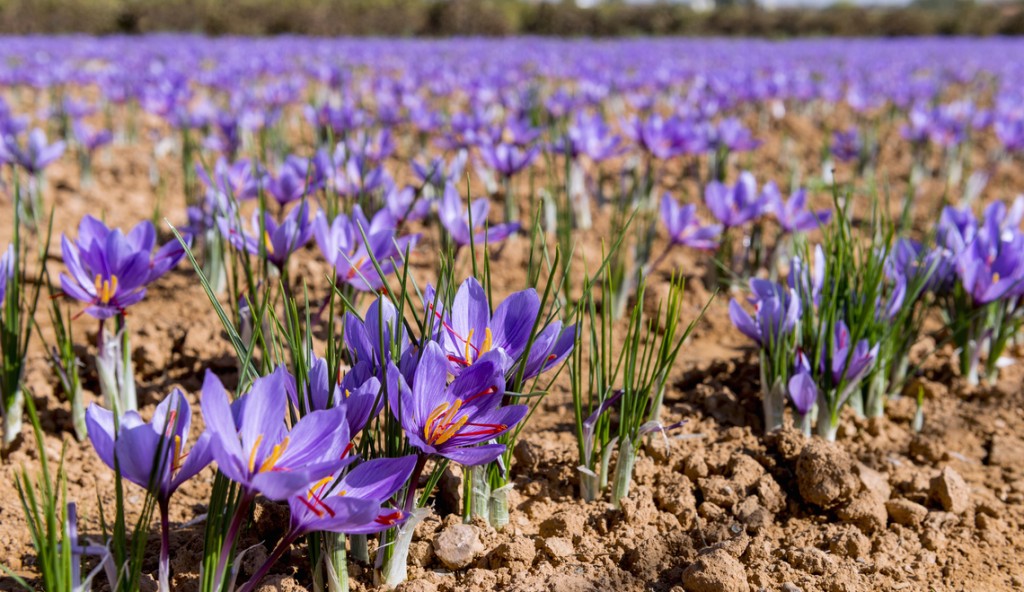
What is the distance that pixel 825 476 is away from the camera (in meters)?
1.54

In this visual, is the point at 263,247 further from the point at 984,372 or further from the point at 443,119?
the point at 443,119

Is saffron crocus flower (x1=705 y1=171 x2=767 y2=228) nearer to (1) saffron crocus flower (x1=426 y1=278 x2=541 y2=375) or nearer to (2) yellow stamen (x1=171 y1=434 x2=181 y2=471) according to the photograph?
(1) saffron crocus flower (x1=426 y1=278 x2=541 y2=375)

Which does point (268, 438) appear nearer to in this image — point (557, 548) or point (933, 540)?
point (557, 548)

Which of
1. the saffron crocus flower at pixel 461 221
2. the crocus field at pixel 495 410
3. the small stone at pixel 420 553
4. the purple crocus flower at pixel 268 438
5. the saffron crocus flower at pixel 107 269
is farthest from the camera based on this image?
the saffron crocus flower at pixel 461 221

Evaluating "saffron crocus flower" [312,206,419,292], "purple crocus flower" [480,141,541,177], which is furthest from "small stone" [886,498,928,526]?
"purple crocus flower" [480,141,541,177]

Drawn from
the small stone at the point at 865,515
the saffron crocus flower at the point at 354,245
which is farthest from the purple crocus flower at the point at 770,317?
the saffron crocus flower at the point at 354,245

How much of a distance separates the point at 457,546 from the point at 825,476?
71 centimetres

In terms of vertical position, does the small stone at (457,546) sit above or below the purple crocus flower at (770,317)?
below

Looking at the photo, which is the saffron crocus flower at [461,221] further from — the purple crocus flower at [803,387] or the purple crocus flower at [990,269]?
the purple crocus flower at [990,269]

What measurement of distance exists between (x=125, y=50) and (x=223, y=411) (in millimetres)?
11521

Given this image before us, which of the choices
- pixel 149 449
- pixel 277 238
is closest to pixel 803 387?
pixel 277 238

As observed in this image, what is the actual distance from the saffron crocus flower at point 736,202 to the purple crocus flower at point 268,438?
1692mm

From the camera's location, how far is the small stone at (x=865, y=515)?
5.01ft

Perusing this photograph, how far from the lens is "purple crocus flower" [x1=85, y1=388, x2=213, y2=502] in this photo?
37.3 inches
